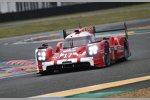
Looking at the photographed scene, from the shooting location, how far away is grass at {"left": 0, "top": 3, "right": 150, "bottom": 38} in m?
33.5

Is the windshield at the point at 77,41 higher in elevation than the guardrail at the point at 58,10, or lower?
higher

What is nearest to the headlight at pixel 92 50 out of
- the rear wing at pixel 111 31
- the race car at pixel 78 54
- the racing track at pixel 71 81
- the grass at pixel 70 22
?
the race car at pixel 78 54

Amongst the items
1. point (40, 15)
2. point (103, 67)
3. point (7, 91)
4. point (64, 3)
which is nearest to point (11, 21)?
point (40, 15)

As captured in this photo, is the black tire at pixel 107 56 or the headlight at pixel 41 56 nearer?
the black tire at pixel 107 56

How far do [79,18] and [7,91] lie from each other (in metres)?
26.6

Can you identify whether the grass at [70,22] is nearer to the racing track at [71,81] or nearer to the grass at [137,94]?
the racing track at [71,81]

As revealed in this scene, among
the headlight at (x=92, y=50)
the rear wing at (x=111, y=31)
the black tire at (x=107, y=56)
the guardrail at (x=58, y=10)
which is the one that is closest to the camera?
the headlight at (x=92, y=50)

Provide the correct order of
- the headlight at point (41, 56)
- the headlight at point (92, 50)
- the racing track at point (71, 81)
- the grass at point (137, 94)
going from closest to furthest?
the grass at point (137, 94)
the racing track at point (71, 81)
the headlight at point (92, 50)
the headlight at point (41, 56)

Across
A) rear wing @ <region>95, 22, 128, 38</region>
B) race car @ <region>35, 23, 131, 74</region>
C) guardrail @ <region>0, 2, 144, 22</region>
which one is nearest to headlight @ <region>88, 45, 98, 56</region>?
race car @ <region>35, 23, 131, 74</region>

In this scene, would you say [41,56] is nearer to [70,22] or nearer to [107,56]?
[107,56]

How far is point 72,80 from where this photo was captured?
10820mm

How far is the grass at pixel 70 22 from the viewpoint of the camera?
33500 mm

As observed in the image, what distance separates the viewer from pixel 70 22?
3484 centimetres

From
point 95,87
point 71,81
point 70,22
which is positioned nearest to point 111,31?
point 71,81
